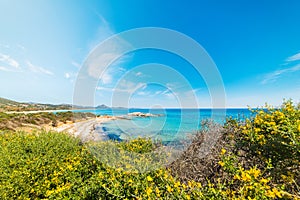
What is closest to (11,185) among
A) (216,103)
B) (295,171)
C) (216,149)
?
(216,149)

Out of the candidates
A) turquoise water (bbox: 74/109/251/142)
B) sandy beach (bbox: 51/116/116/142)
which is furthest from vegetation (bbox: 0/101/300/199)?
sandy beach (bbox: 51/116/116/142)

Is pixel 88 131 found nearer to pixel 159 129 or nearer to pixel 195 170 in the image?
pixel 195 170

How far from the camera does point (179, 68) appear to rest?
6363mm

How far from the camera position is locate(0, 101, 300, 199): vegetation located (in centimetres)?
152

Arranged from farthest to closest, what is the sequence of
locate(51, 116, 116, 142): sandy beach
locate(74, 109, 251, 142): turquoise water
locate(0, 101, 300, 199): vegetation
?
locate(51, 116, 116, 142): sandy beach → locate(74, 109, 251, 142): turquoise water → locate(0, 101, 300, 199): vegetation

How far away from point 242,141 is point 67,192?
2.64m

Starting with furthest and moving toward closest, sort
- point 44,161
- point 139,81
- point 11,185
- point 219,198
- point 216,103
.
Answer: point 139,81 → point 216,103 → point 44,161 → point 11,185 → point 219,198

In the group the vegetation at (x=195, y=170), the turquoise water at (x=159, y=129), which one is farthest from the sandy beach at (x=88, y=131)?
the vegetation at (x=195, y=170)

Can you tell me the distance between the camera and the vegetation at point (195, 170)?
1.52 meters

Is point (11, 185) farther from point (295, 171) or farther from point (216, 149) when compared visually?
A: point (295, 171)

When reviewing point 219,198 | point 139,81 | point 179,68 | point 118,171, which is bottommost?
point 118,171

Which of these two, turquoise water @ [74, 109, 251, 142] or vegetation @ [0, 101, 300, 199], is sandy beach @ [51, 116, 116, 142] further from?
vegetation @ [0, 101, 300, 199]

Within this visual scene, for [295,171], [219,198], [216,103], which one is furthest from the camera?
[216,103]

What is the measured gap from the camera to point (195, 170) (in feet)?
8.70
